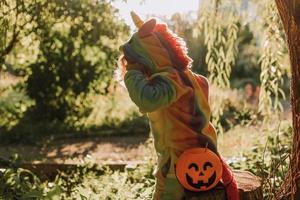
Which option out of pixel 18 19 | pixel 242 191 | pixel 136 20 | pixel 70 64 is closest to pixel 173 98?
pixel 136 20

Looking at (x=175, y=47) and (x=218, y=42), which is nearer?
(x=175, y=47)

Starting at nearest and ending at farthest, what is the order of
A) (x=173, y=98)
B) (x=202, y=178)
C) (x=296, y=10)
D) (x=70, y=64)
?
(x=173, y=98) → (x=202, y=178) → (x=296, y=10) → (x=70, y=64)

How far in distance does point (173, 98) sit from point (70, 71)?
7950 millimetres

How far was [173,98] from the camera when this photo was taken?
3012 millimetres

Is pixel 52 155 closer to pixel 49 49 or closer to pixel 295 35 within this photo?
pixel 49 49

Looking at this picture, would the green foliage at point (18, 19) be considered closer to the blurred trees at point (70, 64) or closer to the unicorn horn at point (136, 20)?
the blurred trees at point (70, 64)

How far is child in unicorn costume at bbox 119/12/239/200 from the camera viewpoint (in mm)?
3084

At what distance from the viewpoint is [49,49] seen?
33.8 ft

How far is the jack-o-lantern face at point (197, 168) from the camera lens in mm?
3078

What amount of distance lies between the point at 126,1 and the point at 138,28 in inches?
105

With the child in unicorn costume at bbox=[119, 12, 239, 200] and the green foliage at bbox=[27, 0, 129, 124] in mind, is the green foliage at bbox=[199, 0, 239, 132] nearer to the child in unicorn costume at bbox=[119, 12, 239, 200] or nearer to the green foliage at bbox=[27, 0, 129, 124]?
the child in unicorn costume at bbox=[119, 12, 239, 200]

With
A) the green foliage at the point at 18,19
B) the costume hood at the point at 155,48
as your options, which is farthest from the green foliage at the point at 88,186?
the costume hood at the point at 155,48

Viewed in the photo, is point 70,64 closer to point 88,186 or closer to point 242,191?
point 88,186

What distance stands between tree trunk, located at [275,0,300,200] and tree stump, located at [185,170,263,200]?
0.17 metres
